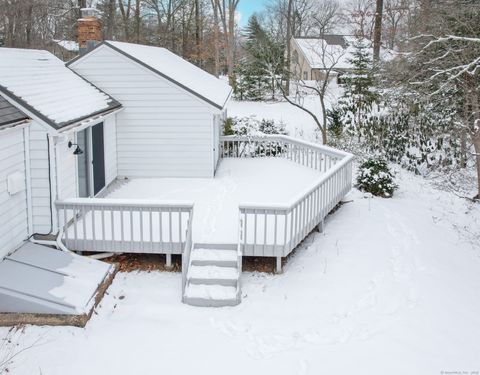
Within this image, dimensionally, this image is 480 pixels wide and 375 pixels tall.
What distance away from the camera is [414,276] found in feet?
27.6

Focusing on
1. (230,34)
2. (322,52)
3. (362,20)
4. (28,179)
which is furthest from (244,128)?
(230,34)

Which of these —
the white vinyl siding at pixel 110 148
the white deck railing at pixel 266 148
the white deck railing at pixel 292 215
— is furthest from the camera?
the white deck railing at pixel 266 148

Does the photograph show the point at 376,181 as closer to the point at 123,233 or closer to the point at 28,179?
the point at 123,233

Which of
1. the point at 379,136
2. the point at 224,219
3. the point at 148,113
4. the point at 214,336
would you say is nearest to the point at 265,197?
the point at 224,219

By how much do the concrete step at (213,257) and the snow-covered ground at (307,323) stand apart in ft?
1.42

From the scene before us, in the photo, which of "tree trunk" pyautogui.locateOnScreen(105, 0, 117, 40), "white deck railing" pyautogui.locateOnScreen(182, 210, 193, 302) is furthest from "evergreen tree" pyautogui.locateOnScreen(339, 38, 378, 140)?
"white deck railing" pyautogui.locateOnScreen(182, 210, 193, 302)

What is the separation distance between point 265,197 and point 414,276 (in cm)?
393

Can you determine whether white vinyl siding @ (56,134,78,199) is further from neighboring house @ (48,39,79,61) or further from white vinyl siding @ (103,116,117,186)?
neighboring house @ (48,39,79,61)

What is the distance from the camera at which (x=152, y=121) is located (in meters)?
12.8

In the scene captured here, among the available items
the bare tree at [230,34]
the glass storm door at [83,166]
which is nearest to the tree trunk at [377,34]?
the bare tree at [230,34]

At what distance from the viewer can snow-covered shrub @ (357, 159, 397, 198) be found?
13.2 metres

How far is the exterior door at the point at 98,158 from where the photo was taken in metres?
11.4

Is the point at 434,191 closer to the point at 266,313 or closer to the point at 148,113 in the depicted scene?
the point at 148,113

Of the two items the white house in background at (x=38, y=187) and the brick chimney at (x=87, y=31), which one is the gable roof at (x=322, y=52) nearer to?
the brick chimney at (x=87, y=31)
